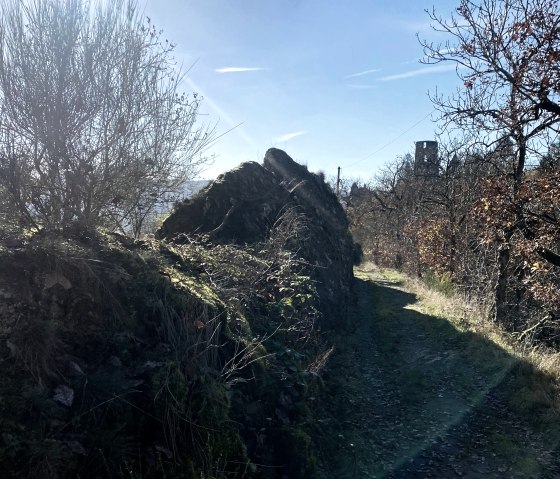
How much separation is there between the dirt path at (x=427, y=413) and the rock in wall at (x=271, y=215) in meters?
2.14

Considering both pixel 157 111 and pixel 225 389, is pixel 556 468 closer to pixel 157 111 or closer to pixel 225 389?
pixel 225 389

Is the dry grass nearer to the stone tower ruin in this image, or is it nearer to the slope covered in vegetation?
the slope covered in vegetation

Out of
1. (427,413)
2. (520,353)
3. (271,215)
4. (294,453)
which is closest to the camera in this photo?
(294,453)

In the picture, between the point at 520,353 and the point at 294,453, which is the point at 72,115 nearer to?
the point at 294,453

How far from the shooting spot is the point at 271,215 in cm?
1041

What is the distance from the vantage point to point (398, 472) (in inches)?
189

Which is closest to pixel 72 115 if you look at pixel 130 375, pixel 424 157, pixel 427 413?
pixel 130 375

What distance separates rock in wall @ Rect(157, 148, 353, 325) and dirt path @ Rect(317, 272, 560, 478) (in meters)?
2.14

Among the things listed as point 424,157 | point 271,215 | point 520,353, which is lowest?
point 520,353

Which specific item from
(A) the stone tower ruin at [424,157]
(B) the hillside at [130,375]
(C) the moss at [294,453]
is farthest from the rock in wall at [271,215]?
(A) the stone tower ruin at [424,157]

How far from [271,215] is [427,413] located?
→ 5690mm

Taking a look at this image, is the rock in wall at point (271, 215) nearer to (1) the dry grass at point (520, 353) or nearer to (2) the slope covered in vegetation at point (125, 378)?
(1) the dry grass at point (520, 353)

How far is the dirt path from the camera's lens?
489 centimetres

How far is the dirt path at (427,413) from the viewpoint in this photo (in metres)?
4.89
